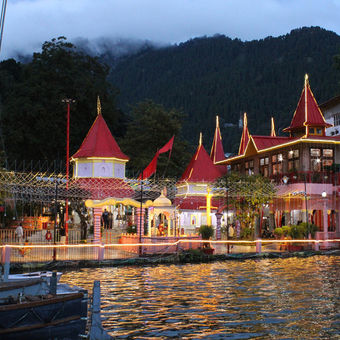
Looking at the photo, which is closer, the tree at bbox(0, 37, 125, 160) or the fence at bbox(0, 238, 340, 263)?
the fence at bbox(0, 238, 340, 263)

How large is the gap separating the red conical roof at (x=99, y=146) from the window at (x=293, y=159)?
54.4 ft

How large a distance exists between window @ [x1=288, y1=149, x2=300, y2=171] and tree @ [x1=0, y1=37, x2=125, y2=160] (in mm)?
29835

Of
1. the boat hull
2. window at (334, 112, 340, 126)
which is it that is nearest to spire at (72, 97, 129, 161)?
the boat hull

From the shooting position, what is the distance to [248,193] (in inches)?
1751

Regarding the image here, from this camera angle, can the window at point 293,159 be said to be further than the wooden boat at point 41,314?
Yes

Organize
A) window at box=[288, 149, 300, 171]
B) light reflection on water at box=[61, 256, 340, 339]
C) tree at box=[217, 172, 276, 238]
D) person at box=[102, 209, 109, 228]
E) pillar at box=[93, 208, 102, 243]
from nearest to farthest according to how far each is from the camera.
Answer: light reflection on water at box=[61, 256, 340, 339], pillar at box=[93, 208, 102, 243], tree at box=[217, 172, 276, 238], window at box=[288, 149, 300, 171], person at box=[102, 209, 109, 228]

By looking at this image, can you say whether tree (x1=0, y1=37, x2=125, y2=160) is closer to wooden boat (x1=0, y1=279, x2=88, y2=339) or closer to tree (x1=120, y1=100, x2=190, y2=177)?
tree (x1=120, y1=100, x2=190, y2=177)

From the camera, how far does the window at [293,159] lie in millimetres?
49500

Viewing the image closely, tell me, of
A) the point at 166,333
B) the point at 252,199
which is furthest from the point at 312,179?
the point at 166,333

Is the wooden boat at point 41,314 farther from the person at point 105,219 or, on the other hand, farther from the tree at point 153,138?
the tree at point 153,138

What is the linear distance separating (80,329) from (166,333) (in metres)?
2.40

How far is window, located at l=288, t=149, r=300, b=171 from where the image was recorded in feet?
162

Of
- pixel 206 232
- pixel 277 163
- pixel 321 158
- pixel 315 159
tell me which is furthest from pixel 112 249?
pixel 321 158

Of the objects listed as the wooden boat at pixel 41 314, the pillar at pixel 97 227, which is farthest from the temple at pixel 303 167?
the wooden boat at pixel 41 314
